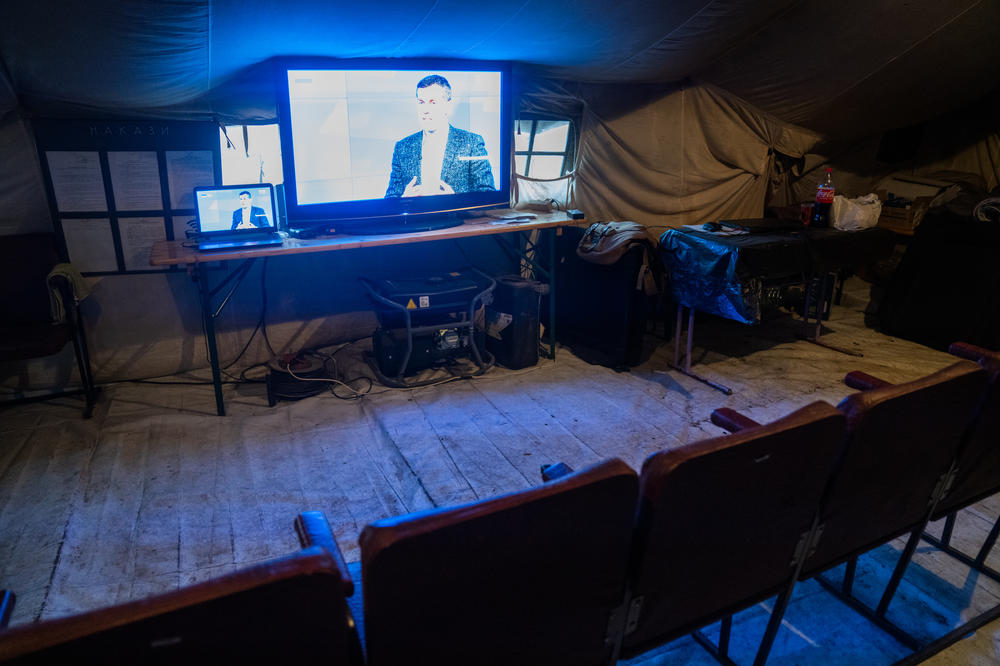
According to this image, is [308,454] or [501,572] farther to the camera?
[308,454]

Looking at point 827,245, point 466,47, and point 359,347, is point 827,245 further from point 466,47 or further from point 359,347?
point 359,347

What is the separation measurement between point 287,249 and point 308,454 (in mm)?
1080

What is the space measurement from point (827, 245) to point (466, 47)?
255 centimetres

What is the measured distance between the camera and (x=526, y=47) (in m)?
3.77

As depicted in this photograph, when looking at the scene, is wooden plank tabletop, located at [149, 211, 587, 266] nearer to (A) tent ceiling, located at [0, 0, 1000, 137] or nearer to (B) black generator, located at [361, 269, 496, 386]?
(B) black generator, located at [361, 269, 496, 386]

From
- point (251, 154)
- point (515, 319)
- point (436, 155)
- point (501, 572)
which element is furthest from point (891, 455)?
point (251, 154)

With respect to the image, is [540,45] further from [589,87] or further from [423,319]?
[423,319]

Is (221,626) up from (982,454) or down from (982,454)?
up

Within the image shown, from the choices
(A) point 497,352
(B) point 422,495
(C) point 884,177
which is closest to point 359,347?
(A) point 497,352

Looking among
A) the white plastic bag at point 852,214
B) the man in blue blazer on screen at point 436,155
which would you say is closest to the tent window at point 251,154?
the man in blue blazer on screen at point 436,155

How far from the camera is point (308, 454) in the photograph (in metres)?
Result: 3.07

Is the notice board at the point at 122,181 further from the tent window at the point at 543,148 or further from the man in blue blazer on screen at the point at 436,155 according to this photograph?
the tent window at the point at 543,148

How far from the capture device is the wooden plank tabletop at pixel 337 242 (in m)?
3.15

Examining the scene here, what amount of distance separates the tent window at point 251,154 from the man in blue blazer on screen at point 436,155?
0.75 metres
